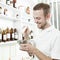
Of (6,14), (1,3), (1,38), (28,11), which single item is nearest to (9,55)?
(1,38)

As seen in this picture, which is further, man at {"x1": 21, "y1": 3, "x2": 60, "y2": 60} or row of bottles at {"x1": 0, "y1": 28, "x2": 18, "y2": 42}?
row of bottles at {"x1": 0, "y1": 28, "x2": 18, "y2": 42}

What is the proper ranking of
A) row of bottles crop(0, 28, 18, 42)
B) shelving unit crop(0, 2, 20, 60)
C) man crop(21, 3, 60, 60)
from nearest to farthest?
man crop(21, 3, 60, 60) → row of bottles crop(0, 28, 18, 42) → shelving unit crop(0, 2, 20, 60)

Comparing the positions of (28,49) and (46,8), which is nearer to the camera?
(28,49)

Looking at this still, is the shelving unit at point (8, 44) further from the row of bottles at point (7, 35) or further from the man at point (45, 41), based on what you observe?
the man at point (45, 41)

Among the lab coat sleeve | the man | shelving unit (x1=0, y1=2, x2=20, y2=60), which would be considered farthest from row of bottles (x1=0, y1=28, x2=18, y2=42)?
the lab coat sleeve

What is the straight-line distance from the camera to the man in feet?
4.24

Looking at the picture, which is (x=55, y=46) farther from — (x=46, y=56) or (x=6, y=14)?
(x=6, y=14)

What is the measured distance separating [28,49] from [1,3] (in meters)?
1.04

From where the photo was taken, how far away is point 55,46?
1311 mm

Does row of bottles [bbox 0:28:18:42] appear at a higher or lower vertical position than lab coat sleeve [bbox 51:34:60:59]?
higher

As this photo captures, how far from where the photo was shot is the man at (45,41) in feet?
4.24

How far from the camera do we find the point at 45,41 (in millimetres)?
1372

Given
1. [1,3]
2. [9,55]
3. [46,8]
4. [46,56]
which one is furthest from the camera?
[9,55]

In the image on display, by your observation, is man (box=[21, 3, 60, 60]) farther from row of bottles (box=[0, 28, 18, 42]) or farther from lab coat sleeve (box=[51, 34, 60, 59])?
row of bottles (box=[0, 28, 18, 42])
